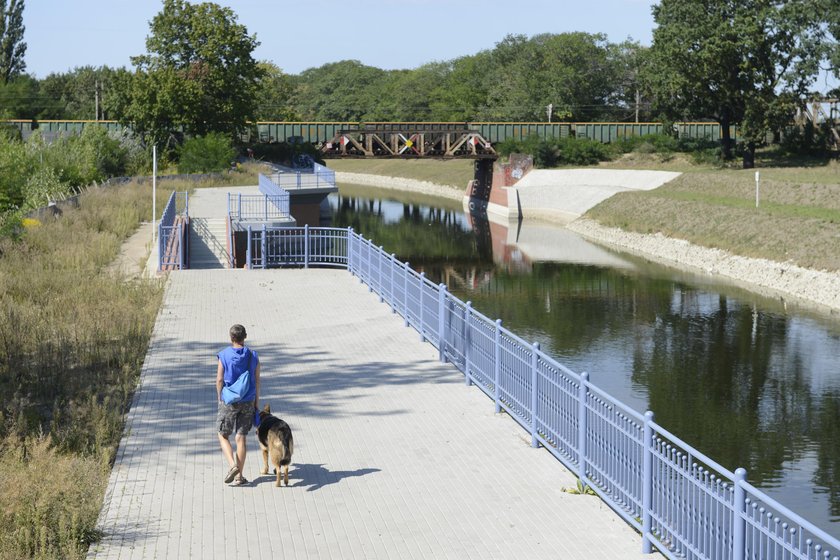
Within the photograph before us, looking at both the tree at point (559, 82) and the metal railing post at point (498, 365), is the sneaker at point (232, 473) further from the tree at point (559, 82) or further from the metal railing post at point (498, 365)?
the tree at point (559, 82)

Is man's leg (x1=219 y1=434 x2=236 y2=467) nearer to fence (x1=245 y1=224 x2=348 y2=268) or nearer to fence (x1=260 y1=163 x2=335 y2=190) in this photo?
fence (x1=245 y1=224 x2=348 y2=268)

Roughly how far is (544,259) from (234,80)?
118ft

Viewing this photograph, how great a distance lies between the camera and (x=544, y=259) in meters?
51.7

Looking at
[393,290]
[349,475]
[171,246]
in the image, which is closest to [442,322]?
[393,290]

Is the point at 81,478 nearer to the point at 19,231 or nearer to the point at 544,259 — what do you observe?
the point at 19,231

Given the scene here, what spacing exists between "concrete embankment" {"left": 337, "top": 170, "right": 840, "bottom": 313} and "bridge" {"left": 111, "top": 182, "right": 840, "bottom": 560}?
75.4 feet

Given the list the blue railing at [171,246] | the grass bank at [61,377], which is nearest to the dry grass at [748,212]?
the blue railing at [171,246]

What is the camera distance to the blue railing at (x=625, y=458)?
8.31 metres

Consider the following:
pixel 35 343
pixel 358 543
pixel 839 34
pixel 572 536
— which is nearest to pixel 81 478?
pixel 358 543

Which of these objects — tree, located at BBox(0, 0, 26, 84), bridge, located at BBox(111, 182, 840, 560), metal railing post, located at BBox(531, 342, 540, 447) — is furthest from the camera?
tree, located at BBox(0, 0, 26, 84)

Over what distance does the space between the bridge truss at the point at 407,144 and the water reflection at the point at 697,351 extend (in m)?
32.3

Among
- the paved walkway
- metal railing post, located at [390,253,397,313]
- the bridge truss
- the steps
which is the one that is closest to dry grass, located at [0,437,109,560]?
the paved walkway

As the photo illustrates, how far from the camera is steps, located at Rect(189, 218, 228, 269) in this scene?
33844 mm

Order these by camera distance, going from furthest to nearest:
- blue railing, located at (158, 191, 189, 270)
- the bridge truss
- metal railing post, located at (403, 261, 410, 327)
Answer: the bridge truss
blue railing, located at (158, 191, 189, 270)
metal railing post, located at (403, 261, 410, 327)
